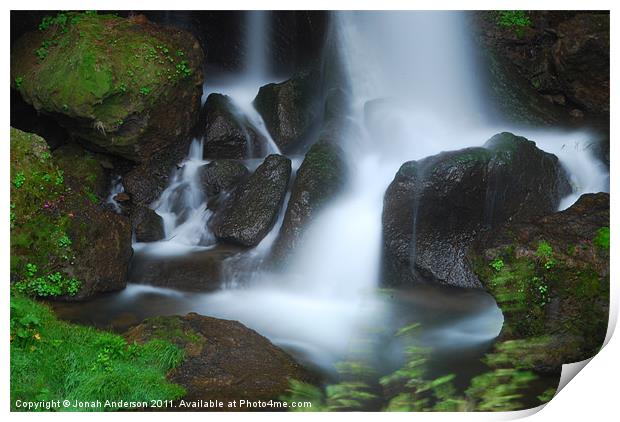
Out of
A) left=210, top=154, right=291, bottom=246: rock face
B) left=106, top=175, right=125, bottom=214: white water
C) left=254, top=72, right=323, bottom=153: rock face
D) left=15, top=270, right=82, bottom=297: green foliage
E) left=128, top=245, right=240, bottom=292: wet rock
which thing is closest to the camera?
left=15, top=270, right=82, bottom=297: green foliage

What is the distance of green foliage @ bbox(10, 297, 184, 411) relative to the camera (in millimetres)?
4000

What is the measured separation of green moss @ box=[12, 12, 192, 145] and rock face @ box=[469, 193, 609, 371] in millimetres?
3723

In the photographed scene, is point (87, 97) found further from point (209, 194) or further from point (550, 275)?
point (550, 275)

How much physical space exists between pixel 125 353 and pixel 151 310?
80 centimetres

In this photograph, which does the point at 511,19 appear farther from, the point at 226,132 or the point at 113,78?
the point at 113,78

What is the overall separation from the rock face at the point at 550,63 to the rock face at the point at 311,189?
1.55 m

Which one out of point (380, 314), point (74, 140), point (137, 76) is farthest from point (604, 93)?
point (74, 140)

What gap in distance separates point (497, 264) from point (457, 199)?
97 cm

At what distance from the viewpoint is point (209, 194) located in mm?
6438

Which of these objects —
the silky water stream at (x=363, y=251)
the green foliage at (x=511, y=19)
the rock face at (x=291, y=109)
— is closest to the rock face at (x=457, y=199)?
the silky water stream at (x=363, y=251)

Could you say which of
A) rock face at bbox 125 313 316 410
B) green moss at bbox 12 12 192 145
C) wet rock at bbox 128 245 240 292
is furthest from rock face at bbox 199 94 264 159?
rock face at bbox 125 313 316 410

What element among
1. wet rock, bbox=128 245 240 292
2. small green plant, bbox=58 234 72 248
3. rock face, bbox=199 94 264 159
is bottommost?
wet rock, bbox=128 245 240 292

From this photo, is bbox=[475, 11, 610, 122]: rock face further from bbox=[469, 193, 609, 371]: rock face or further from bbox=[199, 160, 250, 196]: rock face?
bbox=[199, 160, 250, 196]: rock face

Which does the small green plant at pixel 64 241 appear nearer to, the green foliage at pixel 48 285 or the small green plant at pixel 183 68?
the green foliage at pixel 48 285
